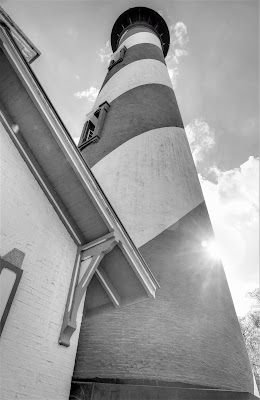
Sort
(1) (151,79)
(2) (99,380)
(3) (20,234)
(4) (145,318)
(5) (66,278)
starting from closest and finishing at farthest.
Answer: (3) (20,234) < (5) (66,278) < (2) (99,380) < (4) (145,318) < (1) (151,79)

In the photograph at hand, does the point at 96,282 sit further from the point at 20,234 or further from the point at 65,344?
the point at 20,234

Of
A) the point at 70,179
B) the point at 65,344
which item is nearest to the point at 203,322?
the point at 65,344

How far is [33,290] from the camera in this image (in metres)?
3.19

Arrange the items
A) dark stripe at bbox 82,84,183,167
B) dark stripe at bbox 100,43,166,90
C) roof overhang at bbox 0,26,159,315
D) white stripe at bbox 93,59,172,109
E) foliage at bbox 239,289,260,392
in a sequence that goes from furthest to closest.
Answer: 1. foliage at bbox 239,289,260,392
2. dark stripe at bbox 100,43,166,90
3. white stripe at bbox 93,59,172,109
4. dark stripe at bbox 82,84,183,167
5. roof overhang at bbox 0,26,159,315

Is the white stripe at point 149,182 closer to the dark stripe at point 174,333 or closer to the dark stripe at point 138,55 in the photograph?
the dark stripe at point 174,333

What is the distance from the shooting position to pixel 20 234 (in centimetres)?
329

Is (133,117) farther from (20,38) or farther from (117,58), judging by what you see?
(117,58)

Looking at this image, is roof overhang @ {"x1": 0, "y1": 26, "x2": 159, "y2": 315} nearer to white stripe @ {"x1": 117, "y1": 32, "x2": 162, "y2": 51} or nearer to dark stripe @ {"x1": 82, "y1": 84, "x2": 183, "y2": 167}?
dark stripe @ {"x1": 82, "y1": 84, "x2": 183, "y2": 167}

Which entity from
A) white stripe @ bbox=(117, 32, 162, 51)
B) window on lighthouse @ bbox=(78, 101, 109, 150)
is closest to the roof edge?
window on lighthouse @ bbox=(78, 101, 109, 150)

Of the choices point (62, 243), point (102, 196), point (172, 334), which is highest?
point (102, 196)

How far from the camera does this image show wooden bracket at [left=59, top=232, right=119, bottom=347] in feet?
10.9

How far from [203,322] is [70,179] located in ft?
11.1

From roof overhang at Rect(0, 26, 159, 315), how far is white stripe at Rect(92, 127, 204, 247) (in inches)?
62.8

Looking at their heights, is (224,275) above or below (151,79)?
below
